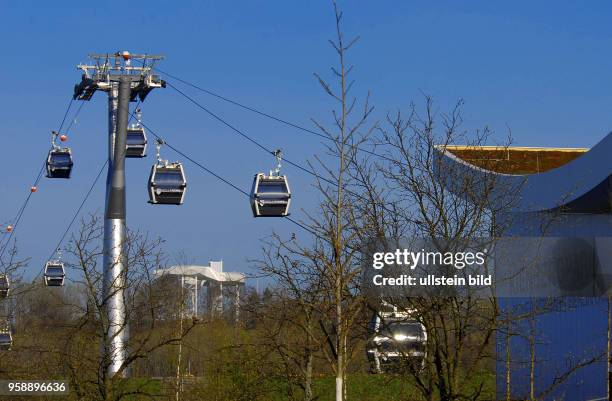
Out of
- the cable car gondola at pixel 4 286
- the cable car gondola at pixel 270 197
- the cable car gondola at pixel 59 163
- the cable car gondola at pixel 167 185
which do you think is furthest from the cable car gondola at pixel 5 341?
the cable car gondola at pixel 270 197

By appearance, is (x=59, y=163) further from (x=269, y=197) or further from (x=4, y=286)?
(x=269, y=197)

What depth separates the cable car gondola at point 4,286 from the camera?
25.4m

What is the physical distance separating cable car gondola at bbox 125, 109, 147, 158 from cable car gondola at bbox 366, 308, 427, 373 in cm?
1252

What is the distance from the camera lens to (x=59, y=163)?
26969mm

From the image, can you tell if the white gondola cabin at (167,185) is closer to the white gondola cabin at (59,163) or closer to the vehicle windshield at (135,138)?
the white gondola cabin at (59,163)

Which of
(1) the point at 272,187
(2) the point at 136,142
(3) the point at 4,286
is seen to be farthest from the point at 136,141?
(1) the point at 272,187

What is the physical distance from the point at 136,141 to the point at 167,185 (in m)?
7.86

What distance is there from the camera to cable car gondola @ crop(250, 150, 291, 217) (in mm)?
18752

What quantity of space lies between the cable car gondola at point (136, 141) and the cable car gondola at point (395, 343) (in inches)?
493

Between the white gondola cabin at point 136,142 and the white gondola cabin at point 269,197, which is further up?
the white gondola cabin at point 136,142

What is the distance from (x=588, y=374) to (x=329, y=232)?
22709mm

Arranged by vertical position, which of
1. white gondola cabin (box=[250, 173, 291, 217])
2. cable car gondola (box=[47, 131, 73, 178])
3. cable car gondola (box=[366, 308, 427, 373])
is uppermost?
cable car gondola (box=[47, 131, 73, 178])

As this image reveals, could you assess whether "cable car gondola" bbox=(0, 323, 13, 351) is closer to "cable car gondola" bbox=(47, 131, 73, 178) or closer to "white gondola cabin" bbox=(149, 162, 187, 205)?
"cable car gondola" bbox=(47, 131, 73, 178)

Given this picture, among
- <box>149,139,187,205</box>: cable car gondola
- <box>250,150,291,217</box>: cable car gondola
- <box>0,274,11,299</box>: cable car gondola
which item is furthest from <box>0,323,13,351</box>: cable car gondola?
<box>250,150,291,217</box>: cable car gondola
